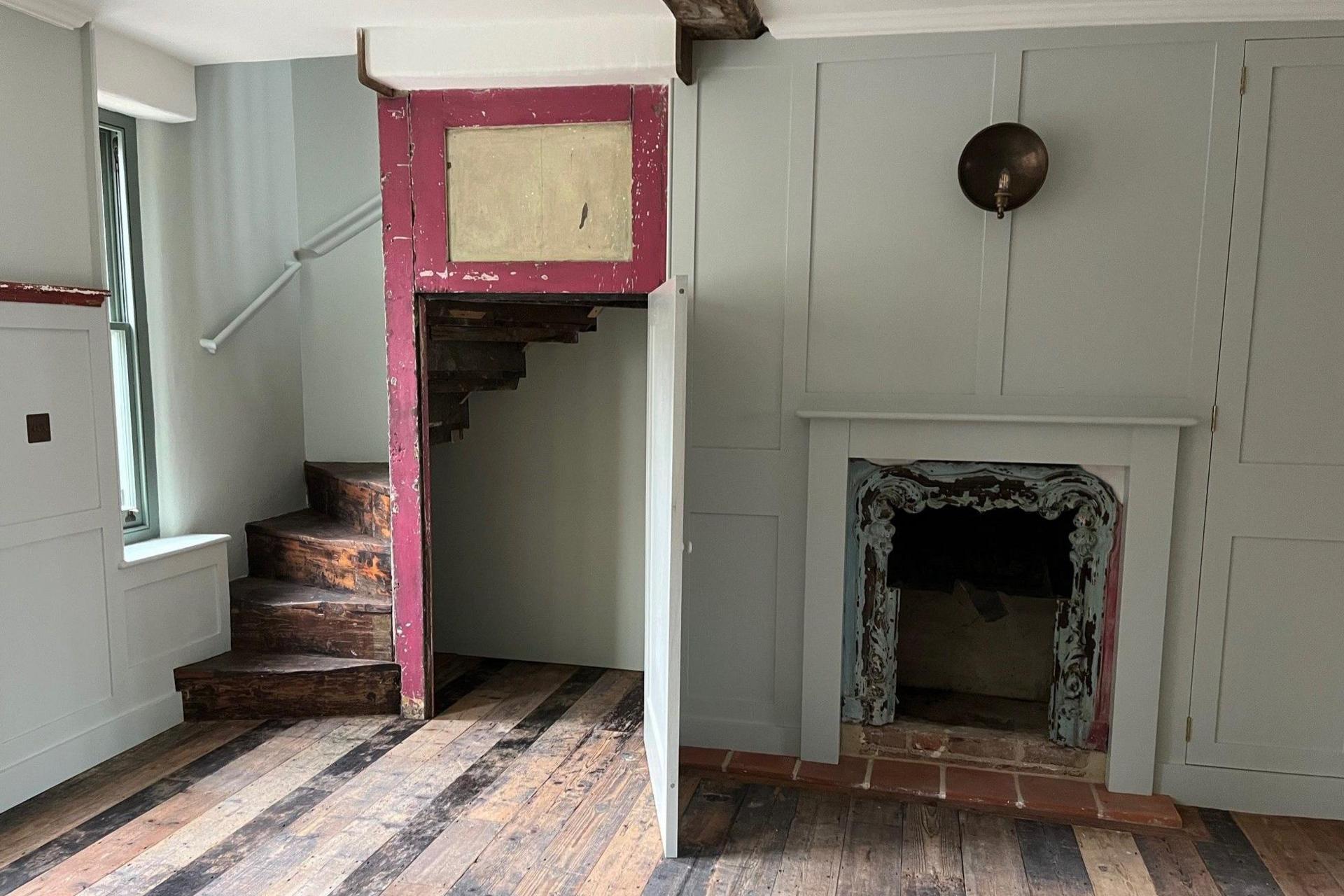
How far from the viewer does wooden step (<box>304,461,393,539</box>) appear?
3930mm

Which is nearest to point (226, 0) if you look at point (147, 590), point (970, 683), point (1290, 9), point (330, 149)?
point (330, 149)

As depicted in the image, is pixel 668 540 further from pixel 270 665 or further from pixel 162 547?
pixel 162 547

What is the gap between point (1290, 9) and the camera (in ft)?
8.91

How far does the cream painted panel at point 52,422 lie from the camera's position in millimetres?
2863

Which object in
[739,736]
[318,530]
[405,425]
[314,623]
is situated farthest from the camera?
[318,530]

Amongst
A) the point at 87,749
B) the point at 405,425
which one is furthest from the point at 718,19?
the point at 87,749

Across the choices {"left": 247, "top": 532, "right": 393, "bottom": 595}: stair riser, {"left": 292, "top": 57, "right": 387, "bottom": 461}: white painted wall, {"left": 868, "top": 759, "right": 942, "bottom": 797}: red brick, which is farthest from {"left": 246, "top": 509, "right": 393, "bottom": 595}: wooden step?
{"left": 868, "top": 759, "right": 942, "bottom": 797}: red brick

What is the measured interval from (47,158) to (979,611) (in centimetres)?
375

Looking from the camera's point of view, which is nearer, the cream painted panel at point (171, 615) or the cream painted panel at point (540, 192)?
the cream painted panel at point (540, 192)

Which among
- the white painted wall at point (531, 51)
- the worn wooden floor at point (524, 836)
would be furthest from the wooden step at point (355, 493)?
the white painted wall at point (531, 51)

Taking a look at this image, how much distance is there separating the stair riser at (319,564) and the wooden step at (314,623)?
0.05m

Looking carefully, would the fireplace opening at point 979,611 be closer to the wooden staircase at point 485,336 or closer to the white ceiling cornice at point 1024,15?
the wooden staircase at point 485,336

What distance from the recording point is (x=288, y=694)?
11.9ft

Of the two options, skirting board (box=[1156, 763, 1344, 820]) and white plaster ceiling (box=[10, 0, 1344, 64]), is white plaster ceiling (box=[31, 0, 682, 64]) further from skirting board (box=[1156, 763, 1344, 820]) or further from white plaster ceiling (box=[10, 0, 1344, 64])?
skirting board (box=[1156, 763, 1344, 820])
